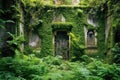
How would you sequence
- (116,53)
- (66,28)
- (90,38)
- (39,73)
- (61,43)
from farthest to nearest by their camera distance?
(61,43) → (90,38) → (66,28) → (116,53) → (39,73)

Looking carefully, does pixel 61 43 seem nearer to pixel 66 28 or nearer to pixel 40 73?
pixel 66 28

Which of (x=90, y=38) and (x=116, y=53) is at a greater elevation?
(x=90, y=38)

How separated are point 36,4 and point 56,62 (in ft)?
17.7

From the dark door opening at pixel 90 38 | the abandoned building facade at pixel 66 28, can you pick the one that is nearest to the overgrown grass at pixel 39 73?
the abandoned building facade at pixel 66 28

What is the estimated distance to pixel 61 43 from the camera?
17.6 metres

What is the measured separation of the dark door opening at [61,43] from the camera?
17.5m

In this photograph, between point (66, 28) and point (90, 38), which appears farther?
point (90, 38)

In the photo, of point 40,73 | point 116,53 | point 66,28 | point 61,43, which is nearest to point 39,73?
point 40,73

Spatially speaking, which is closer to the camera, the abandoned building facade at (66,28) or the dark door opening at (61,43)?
the abandoned building facade at (66,28)

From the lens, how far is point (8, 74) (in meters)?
6.66

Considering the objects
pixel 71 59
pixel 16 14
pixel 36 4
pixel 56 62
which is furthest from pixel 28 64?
pixel 36 4

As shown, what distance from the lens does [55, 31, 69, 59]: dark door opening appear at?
1748cm

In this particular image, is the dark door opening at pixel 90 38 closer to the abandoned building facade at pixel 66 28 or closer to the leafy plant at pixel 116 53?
the abandoned building facade at pixel 66 28

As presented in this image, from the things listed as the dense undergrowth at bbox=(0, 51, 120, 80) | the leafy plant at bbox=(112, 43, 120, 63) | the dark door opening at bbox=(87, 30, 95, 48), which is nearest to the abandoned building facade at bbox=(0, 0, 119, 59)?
the dark door opening at bbox=(87, 30, 95, 48)
